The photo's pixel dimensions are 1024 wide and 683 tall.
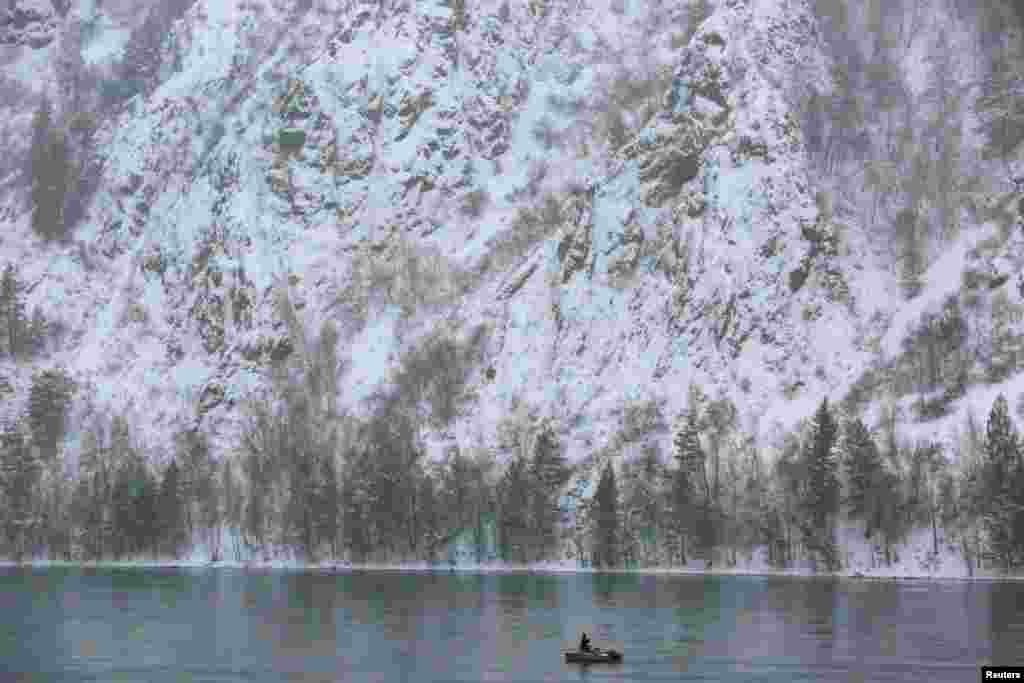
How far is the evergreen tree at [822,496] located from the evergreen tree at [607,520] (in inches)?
847

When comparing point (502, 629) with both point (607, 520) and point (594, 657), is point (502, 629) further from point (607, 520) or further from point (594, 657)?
point (607, 520)

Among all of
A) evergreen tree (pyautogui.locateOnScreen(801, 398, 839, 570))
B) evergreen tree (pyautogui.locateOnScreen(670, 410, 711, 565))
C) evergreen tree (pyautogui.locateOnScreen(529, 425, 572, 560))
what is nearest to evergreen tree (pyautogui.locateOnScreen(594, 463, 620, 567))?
evergreen tree (pyautogui.locateOnScreen(670, 410, 711, 565))

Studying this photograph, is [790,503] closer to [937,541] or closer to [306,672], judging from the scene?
[937,541]

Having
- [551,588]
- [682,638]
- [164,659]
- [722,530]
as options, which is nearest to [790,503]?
[722,530]

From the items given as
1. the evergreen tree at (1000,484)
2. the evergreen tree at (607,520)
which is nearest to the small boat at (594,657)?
the evergreen tree at (1000,484)

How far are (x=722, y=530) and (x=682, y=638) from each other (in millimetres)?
73215

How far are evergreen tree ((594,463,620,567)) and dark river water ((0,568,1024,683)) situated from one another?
1570 centimetres

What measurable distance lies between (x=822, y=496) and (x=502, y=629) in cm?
6738

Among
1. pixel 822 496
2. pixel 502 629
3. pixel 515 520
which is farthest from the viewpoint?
pixel 515 520

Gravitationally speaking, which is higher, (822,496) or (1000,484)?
(1000,484)

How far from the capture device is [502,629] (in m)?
119

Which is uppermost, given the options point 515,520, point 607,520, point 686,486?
point 686,486

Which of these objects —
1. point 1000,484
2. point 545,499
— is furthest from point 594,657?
point 545,499

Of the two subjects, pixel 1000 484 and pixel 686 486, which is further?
pixel 686 486
